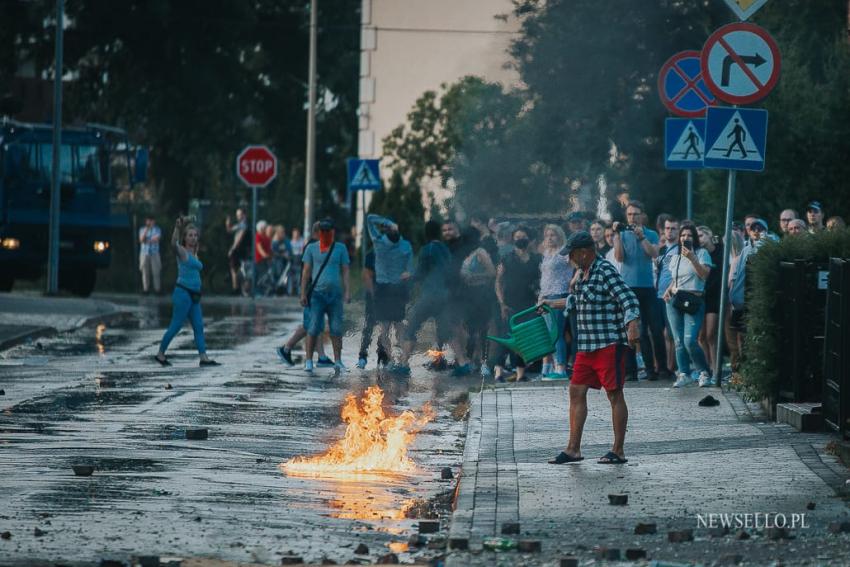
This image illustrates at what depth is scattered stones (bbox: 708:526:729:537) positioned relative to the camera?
27.0 ft

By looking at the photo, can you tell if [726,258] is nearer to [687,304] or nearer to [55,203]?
[687,304]

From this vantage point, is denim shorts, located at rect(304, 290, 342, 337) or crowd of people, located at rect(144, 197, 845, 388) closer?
crowd of people, located at rect(144, 197, 845, 388)

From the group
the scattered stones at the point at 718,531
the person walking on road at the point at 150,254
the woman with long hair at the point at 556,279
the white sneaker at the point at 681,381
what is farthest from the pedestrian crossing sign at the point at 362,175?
the scattered stones at the point at 718,531

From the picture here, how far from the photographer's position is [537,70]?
34.2 meters

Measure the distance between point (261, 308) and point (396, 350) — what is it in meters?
12.4

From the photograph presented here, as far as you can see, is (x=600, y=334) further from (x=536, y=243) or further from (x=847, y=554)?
(x=536, y=243)

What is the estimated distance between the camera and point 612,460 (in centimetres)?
1112

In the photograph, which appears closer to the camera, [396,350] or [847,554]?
[847,554]

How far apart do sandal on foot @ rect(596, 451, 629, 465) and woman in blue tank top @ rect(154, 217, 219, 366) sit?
903cm

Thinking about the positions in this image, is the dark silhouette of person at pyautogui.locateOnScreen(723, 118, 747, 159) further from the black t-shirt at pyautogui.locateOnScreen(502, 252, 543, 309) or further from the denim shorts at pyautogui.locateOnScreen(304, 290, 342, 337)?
the denim shorts at pyautogui.locateOnScreen(304, 290, 342, 337)

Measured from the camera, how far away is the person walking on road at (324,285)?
1959 cm

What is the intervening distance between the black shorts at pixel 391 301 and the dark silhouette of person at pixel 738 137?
5809mm

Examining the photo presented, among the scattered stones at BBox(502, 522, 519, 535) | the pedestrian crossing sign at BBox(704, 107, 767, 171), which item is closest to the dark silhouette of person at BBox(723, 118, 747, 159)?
the pedestrian crossing sign at BBox(704, 107, 767, 171)

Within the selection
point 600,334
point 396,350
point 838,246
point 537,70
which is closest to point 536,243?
point 396,350
